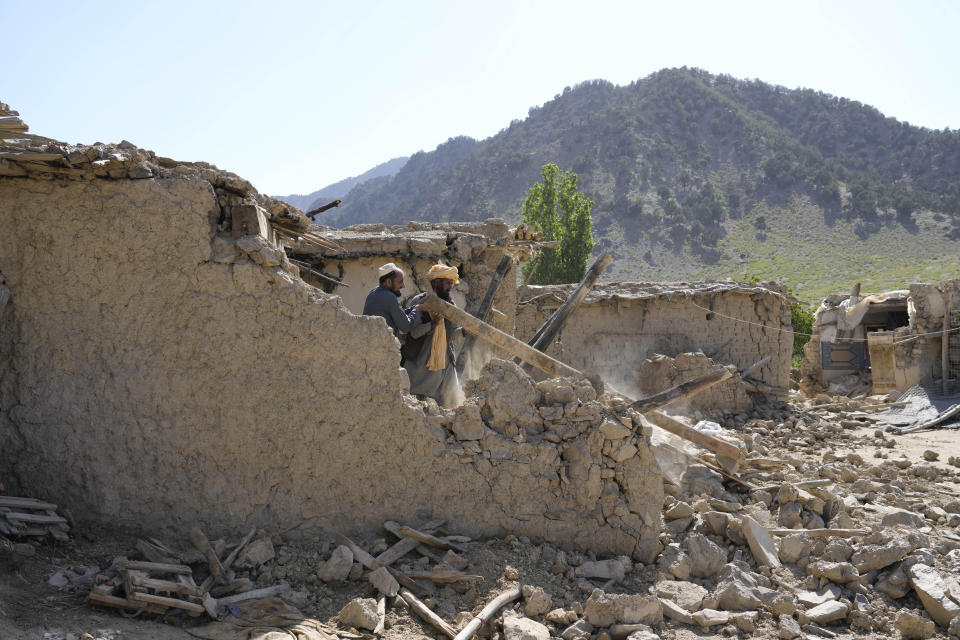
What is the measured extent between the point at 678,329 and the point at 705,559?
8335 millimetres

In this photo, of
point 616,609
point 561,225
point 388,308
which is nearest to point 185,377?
point 388,308

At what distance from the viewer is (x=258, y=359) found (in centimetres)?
409

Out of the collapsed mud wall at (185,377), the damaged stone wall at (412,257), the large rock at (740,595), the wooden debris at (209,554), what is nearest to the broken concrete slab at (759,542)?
the large rock at (740,595)

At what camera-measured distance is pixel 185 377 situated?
3975 mm

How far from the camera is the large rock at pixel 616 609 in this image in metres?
3.70

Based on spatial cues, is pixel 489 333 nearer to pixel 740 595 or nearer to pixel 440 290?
pixel 440 290

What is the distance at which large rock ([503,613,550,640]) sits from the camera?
3.49m

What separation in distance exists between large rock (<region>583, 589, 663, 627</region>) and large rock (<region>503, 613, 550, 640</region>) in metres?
0.26

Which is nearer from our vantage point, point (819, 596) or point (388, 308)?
point (819, 596)

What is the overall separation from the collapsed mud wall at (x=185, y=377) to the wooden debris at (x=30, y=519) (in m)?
0.16

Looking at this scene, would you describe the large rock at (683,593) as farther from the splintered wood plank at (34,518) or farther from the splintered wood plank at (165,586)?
the splintered wood plank at (34,518)

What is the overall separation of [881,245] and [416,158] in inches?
2770

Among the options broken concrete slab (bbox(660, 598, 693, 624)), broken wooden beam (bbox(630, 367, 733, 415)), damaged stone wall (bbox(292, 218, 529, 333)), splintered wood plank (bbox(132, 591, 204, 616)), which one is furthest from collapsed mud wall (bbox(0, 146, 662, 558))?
damaged stone wall (bbox(292, 218, 529, 333))

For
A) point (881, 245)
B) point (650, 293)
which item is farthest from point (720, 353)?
point (881, 245)
